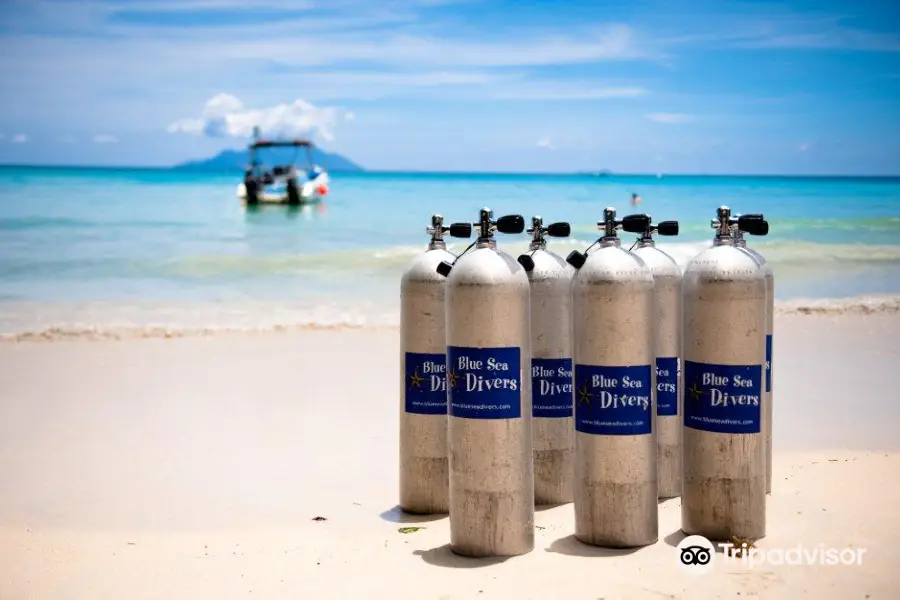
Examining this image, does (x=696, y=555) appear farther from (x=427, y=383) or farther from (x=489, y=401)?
(x=427, y=383)

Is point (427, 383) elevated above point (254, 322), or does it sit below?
above

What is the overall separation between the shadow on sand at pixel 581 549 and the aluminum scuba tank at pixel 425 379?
3.09ft

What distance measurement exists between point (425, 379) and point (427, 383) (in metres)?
0.02

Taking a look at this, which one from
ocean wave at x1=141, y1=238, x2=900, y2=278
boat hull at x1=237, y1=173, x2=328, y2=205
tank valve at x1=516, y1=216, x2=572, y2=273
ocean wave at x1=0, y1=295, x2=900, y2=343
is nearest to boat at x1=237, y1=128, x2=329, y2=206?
boat hull at x1=237, y1=173, x2=328, y2=205

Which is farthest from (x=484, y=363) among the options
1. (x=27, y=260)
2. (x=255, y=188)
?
(x=255, y=188)

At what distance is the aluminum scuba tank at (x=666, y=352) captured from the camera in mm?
5438

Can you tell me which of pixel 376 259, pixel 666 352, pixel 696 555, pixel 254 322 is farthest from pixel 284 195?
pixel 696 555

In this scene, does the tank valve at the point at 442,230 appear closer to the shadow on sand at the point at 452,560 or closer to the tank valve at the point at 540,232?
the tank valve at the point at 540,232

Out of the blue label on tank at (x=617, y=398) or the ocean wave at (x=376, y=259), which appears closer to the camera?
the blue label on tank at (x=617, y=398)

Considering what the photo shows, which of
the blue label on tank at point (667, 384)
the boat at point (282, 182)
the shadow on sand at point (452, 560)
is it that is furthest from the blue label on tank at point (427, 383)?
the boat at point (282, 182)

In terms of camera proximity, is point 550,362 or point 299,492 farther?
point 299,492

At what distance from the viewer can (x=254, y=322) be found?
570 inches

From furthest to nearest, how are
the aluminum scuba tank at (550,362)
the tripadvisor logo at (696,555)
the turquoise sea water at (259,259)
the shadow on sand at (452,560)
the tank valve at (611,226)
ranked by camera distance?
the turquoise sea water at (259,259), the aluminum scuba tank at (550,362), the tank valve at (611,226), the shadow on sand at (452,560), the tripadvisor logo at (696,555)

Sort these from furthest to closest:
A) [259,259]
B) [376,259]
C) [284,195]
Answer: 1. [284,195]
2. [259,259]
3. [376,259]
